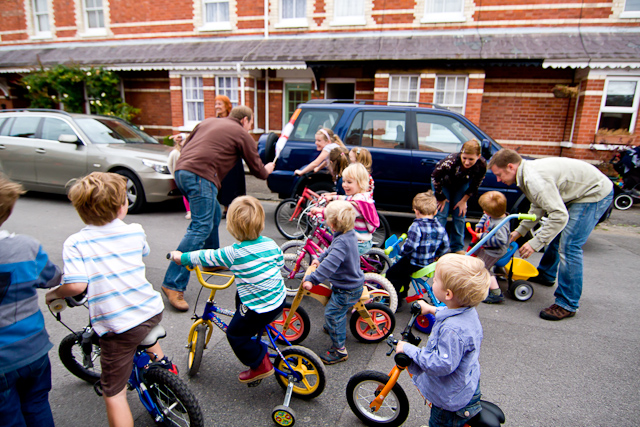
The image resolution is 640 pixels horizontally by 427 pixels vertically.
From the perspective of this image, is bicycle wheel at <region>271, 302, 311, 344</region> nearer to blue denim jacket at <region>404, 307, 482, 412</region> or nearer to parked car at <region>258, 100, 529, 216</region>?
blue denim jacket at <region>404, 307, 482, 412</region>

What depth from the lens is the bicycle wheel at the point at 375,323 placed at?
131 inches

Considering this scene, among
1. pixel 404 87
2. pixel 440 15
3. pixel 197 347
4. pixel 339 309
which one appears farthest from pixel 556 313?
pixel 440 15

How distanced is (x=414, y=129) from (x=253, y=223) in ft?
14.4

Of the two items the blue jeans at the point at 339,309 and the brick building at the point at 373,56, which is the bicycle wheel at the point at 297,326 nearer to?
the blue jeans at the point at 339,309

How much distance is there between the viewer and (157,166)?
705cm

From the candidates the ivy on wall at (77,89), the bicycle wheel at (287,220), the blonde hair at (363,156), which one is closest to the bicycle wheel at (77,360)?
Answer: the blonde hair at (363,156)

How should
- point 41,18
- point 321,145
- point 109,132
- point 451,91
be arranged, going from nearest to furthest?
1. point 321,145
2. point 109,132
3. point 451,91
4. point 41,18

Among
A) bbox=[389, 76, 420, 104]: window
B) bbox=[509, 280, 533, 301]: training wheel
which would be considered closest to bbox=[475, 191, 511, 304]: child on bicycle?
bbox=[509, 280, 533, 301]: training wheel

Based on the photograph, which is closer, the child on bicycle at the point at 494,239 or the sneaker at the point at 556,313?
the sneaker at the point at 556,313

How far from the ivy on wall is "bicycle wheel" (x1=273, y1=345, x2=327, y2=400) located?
14.1 metres

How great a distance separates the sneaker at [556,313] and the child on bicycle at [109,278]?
3696 millimetres

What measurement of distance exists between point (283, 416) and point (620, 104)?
12.4 metres

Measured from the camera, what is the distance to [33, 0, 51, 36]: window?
15.9 m

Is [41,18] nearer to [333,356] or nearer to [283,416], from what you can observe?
[333,356]
